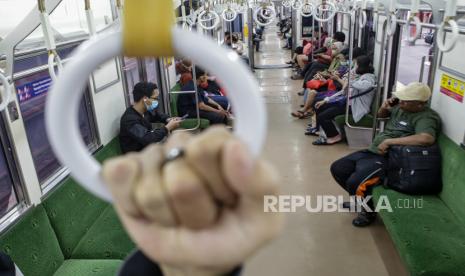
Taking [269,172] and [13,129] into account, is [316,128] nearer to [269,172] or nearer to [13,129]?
[13,129]

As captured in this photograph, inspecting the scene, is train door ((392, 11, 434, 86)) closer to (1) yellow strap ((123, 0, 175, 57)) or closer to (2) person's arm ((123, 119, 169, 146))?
(2) person's arm ((123, 119, 169, 146))

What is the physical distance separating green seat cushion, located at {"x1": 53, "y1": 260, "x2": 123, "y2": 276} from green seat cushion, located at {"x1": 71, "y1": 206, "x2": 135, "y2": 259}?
0.10m

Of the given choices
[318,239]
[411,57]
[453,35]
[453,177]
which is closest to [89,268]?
[318,239]

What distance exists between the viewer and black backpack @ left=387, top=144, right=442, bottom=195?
301cm

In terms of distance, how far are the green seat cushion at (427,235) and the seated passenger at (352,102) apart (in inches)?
86.3

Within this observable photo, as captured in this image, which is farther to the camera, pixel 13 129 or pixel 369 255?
pixel 369 255

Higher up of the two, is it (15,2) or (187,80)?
(15,2)

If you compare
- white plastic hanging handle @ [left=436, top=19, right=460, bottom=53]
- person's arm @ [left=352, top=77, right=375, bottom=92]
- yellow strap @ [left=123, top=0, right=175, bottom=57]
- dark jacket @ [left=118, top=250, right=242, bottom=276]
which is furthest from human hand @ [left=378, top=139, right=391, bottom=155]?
yellow strap @ [left=123, top=0, right=175, bottom=57]

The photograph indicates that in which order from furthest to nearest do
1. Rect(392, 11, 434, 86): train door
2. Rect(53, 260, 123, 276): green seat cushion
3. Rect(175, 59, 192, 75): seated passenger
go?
Rect(175, 59, 192, 75): seated passenger
Rect(392, 11, 434, 86): train door
Rect(53, 260, 123, 276): green seat cushion

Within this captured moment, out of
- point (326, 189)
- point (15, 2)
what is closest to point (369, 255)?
point (326, 189)

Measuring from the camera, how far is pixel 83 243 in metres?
2.60

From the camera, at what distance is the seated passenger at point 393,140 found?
319cm

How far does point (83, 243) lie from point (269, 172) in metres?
2.56

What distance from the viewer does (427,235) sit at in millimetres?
2443
